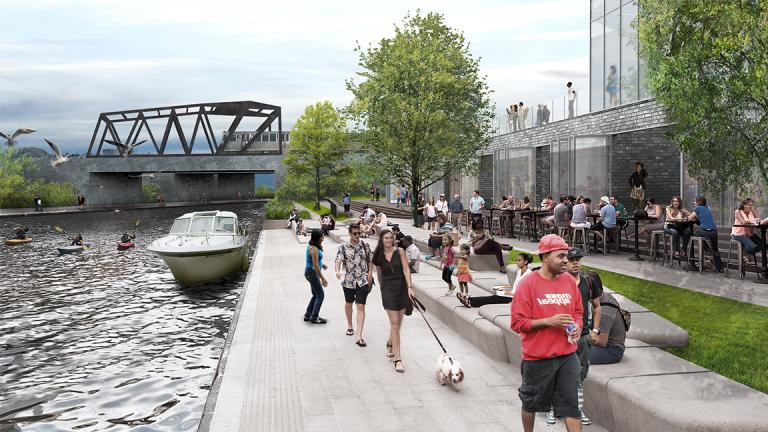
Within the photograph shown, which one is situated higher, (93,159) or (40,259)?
(93,159)

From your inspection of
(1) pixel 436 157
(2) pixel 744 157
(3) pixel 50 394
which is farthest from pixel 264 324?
(1) pixel 436 157

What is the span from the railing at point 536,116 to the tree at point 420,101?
125 inches

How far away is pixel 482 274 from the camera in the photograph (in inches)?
629

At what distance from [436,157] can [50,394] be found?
23.1 metres

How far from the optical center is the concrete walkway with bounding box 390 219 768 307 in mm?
11852

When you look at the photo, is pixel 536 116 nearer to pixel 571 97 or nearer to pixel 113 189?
pixel 571 97

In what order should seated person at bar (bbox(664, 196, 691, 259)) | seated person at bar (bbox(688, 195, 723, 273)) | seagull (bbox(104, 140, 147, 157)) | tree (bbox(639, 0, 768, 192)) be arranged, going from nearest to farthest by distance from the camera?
tree (bbox(639, 0, 768, 192))
seated person at bar (bbox(688, 195, 723, 273))
seated person at bar (bbox(664, 196, 691, 259))
seagull (bbox(104, 140, 147, 157))

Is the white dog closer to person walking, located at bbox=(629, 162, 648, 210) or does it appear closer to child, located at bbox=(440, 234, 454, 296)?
child, located at bbox=(440, 234, 454, 296)

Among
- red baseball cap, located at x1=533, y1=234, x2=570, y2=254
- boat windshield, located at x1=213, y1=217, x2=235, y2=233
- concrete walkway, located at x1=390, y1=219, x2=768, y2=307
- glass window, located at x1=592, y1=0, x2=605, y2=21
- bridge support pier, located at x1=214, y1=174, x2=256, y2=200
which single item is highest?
glass window, located at x1=592, y1=0, x2=605, y2=21

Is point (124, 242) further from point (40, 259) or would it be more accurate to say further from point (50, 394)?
point (50, 394)

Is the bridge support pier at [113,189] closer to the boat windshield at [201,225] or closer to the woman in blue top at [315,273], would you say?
the boat windshield at [201,225]

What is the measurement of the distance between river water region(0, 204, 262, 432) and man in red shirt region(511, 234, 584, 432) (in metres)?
4.95

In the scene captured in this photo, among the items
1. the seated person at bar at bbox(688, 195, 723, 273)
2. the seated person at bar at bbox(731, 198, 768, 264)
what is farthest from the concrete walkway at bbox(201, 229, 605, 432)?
the seated person at bar at bbox(731, 198, 768, 264)

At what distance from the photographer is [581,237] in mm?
20125
